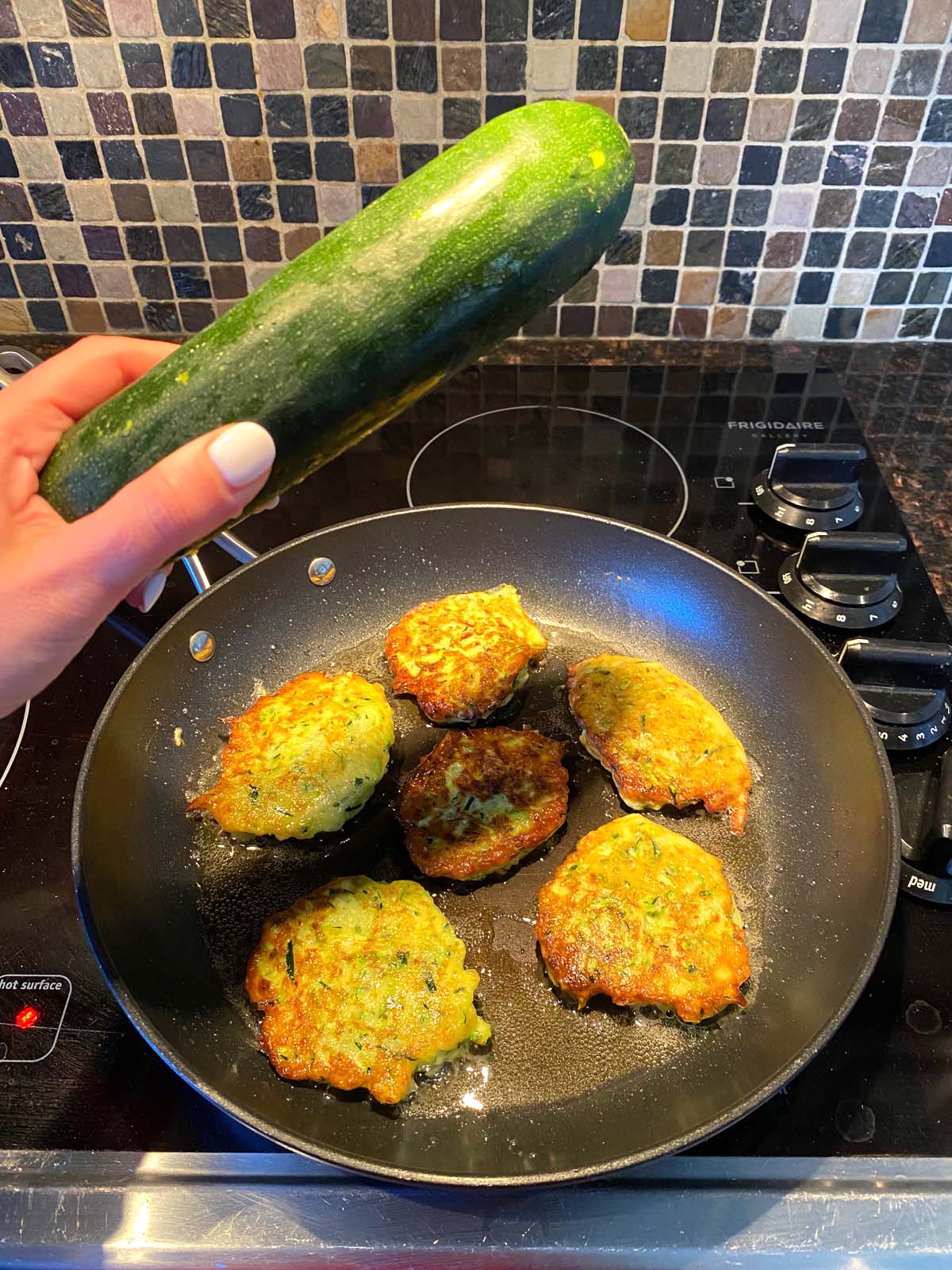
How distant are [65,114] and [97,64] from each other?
0.11m

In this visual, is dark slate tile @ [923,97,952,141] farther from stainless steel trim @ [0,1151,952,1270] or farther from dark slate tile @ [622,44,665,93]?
stainless steel trim @ [0,1151,952,1270]

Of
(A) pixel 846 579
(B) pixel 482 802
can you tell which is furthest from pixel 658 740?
(A) pixel 846 579

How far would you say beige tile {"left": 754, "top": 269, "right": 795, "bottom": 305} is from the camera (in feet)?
5.50

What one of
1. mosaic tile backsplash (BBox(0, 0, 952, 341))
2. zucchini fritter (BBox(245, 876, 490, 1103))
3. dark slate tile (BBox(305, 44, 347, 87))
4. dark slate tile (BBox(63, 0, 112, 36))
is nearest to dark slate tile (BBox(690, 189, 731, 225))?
mosaic tile backsplash (BBox(0, 0, 952, 341))

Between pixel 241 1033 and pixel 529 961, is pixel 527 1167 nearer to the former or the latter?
pixel 529 961

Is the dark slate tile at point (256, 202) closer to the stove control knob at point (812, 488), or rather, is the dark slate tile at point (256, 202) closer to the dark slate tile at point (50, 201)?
the dark slate tile at point (50, 201)

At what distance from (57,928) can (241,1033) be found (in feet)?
0.83

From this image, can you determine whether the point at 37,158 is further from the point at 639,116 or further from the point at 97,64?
the point at 639,116

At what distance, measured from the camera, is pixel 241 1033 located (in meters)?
0.93

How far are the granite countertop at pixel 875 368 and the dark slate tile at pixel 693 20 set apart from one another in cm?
53

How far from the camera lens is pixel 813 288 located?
1699 millimetres

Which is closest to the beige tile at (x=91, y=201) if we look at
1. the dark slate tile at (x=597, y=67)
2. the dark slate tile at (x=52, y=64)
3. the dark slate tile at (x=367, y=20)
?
the dark slate tile at (x=52, y=64)

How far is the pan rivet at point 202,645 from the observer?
1.24m

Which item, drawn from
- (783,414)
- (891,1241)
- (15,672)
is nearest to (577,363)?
(783,414)
